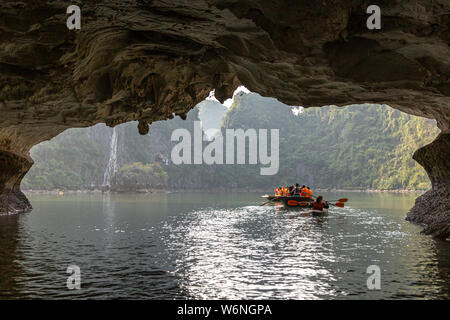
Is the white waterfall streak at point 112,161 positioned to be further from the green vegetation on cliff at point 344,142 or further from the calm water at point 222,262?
the calm water at point 222,262

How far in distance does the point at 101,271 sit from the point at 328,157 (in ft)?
517

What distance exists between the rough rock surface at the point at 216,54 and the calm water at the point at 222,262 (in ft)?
17.4

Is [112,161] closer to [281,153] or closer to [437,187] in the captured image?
[281,153]

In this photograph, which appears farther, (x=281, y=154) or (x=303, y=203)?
(x=281, y=154)

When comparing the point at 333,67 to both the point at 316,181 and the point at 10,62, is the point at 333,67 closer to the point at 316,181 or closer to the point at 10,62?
the point at 10,62

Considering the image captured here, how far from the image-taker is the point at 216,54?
14.8m

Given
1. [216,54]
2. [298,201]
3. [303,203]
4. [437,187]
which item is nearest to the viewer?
[216,54]

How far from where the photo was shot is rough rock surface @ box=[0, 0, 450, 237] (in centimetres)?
916

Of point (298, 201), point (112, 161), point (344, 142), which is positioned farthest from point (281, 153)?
point (298, 201)

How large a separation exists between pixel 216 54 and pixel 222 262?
7281mm

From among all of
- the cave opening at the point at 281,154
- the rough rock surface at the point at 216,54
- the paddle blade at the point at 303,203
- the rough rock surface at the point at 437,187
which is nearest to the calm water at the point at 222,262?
the rough rock surface at the point at 437,187

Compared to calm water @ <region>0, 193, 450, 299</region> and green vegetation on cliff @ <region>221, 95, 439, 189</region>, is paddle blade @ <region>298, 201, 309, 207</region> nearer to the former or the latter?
calm water @ <region>0, 193, 450, 299</region>

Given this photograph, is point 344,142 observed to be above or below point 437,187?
above

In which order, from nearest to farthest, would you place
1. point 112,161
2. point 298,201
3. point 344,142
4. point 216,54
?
point 216,54
point 298,201
point 112,161
point 344,142
